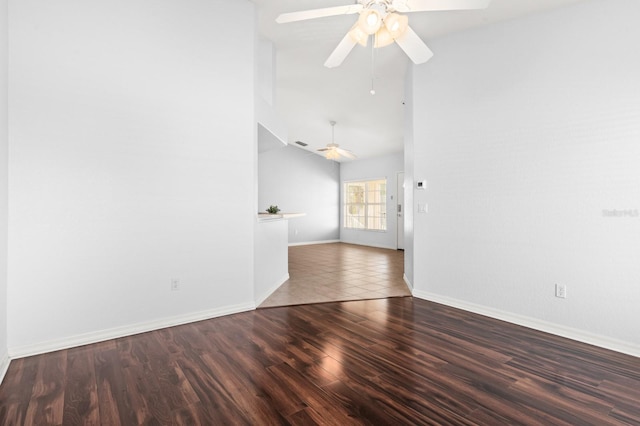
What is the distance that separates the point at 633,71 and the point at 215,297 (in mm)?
4152

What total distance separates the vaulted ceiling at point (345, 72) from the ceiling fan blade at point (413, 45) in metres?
1.24

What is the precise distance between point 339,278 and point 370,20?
12.2ft

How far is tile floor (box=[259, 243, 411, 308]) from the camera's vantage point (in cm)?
409

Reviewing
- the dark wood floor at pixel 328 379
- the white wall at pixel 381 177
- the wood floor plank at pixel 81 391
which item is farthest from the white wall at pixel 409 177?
the white wall at pixel 381 177

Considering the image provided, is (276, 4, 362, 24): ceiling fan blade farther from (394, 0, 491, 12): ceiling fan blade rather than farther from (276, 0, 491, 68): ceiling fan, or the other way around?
(394, 0, 491, 12): ceiling fan blade

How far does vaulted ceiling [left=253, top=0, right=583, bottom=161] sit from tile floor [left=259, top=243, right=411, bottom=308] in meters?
2.85

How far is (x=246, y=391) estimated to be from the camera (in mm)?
1978

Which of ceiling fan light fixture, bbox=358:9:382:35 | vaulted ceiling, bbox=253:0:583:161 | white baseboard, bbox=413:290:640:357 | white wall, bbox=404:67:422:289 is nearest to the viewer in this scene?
ceiling fan light fixture, bbox=358:9:382:35

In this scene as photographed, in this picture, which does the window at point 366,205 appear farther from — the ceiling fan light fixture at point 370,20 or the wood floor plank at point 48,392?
the wood floor plank at point 48,392

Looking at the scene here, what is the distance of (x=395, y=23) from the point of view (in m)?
2.21

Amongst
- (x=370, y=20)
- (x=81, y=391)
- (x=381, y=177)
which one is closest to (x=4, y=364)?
(x=81, y=391)

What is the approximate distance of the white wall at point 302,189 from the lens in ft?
30.3

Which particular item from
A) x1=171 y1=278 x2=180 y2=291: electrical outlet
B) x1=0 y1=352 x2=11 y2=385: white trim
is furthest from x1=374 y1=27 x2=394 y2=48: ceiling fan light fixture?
x1=0 y1=352 x2=11 y2=385: white trim

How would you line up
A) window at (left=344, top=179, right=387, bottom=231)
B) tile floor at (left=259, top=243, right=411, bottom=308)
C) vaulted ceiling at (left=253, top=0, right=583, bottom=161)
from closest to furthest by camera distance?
vaulted ceiling at (left=253, top=0, right=583, bottom=161)
tile floor at (left=259, top=243, right=411, bottom=308)
window at (left=344, top=179, right=387, bottom=231)
